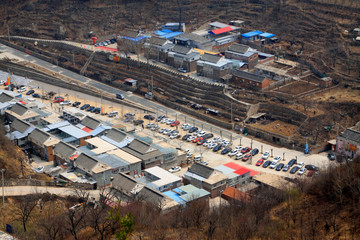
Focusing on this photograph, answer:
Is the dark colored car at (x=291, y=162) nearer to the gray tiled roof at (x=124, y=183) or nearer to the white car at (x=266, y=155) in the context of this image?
the white car at (x=266, y=155)

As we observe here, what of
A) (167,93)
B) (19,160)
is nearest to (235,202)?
(19,160)

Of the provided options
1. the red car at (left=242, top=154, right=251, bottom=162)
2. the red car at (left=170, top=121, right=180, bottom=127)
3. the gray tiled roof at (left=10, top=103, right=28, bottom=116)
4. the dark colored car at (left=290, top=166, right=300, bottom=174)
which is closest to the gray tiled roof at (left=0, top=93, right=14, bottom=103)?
the gray tiled roof at (left=10, top=103, right=28, bottom=116)

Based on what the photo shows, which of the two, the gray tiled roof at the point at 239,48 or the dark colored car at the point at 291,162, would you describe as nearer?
the dark colored car at the point at 291,162

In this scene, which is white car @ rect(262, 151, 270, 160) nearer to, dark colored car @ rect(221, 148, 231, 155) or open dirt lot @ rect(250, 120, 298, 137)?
dark colored car @ rect(221, 148, 231, 155)

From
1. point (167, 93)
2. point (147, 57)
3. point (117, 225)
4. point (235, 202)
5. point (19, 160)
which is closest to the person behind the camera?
point (117, 225)

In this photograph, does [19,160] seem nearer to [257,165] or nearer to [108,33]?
[257,165]

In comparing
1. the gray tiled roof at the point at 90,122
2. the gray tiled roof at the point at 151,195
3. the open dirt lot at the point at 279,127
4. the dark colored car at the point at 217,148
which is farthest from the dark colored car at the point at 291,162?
the gray tiled roof at the point at 90,122
